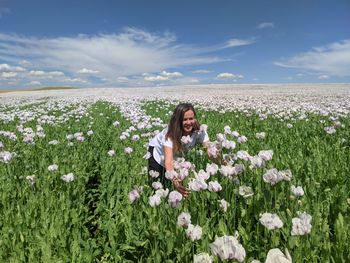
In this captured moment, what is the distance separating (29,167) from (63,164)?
50cm

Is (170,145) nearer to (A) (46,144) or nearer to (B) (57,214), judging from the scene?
(B) (57,214)

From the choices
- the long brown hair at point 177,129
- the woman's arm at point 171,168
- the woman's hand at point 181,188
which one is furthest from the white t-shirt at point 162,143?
the woman's hand at point 181,188

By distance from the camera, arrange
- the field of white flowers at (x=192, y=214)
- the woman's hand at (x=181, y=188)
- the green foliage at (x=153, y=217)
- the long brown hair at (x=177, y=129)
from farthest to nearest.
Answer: the long brown hair at (x=177, y=129) → the woman's hand at (x=181, y=188) → the green foliage at (x=153, y=217) → the field of white flowers at (x=192, y=214)

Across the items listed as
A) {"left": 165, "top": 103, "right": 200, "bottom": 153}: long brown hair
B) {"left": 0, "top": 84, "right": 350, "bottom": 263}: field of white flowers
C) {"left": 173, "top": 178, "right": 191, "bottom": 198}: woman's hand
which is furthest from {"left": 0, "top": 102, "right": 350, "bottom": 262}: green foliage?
{"left": 165, "top": 103, "right": 200, "bottom": 153}: long brown hair

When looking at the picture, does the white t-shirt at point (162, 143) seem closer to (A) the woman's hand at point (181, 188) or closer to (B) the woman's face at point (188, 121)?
(B) the woman's face at point (188, 121)

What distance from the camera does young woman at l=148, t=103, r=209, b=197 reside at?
181 inches

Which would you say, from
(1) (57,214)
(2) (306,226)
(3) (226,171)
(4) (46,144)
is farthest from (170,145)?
(4) (46,144)

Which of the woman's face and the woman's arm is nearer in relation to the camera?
the woman's arm

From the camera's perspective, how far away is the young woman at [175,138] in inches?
181

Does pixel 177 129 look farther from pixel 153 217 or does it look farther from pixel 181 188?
pixel 153 217

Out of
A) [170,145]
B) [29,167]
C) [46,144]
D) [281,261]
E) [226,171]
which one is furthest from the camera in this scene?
[46,144]

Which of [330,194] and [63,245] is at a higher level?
A: [330,194]

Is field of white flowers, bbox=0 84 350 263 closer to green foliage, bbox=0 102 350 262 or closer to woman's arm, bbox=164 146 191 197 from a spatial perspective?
green foliage, bbox=0 102 350 262

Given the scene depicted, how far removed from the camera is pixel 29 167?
5.23 m
